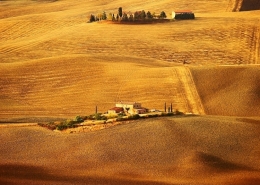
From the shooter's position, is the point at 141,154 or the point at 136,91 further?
the point at 136,91

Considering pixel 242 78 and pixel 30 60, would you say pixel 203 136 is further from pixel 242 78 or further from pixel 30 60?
pixel 30 60

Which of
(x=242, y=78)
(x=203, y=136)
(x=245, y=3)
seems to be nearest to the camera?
(x=203, y=136)

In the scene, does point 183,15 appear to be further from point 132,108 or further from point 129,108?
point 132,108

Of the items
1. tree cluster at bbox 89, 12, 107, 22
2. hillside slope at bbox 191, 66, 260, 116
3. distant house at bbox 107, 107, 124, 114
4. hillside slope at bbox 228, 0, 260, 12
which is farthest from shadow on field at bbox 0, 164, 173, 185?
hillside slope at bbox 228, 0, 260, 12

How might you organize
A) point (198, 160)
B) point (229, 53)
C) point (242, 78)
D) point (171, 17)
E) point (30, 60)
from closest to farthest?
point (198, 160) < point (242, 78) < point (30, 60) < point (229, 53) < point (171, 17)

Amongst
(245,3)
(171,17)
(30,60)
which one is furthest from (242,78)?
(245,3)

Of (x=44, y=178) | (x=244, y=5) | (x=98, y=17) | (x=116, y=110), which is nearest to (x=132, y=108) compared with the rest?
(x=116, y=110)
